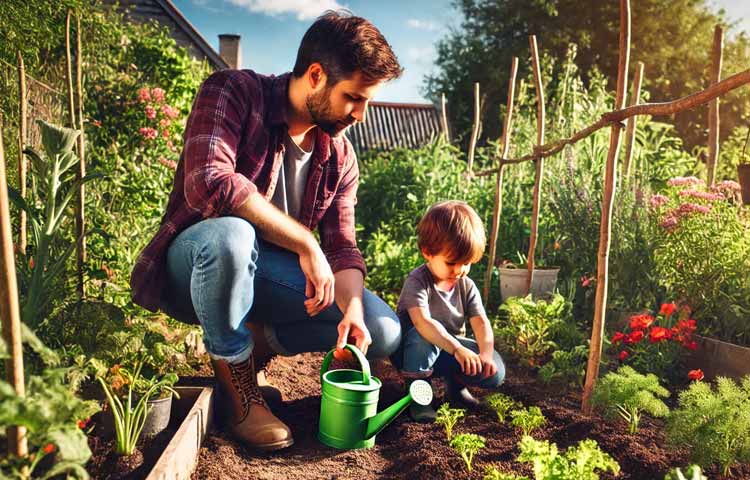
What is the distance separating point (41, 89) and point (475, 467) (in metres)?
3.01

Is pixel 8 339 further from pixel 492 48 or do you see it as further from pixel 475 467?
pixel 492 48

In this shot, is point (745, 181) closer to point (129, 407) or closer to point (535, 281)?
point (535, 281)

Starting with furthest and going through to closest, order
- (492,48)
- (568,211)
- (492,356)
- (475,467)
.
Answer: (492,48)
(568,211)
(492,356)
(475,467)

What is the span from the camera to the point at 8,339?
1.03 metres

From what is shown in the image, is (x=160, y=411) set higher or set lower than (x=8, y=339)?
lower

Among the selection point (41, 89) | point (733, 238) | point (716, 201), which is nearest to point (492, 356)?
point (733, 238)

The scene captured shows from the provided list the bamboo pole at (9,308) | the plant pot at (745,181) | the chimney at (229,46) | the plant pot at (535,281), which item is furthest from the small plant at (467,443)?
the chimney at (229,46)

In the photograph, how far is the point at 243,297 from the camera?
79.7 inches

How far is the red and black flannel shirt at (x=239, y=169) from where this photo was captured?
1982 millimetres

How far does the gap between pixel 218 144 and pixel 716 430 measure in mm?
1775

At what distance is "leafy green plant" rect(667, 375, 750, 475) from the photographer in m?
1.78

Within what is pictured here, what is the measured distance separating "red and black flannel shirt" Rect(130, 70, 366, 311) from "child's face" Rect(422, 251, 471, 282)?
372 millimetres

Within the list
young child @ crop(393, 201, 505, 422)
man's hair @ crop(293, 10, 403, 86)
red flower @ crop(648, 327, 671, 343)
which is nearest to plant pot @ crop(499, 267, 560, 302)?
red flower @ crop(648, 327, 671, 343)

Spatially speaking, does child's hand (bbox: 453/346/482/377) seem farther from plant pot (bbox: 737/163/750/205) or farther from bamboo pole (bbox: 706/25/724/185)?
bamboo pole (bbox: 706/25/724/185)
